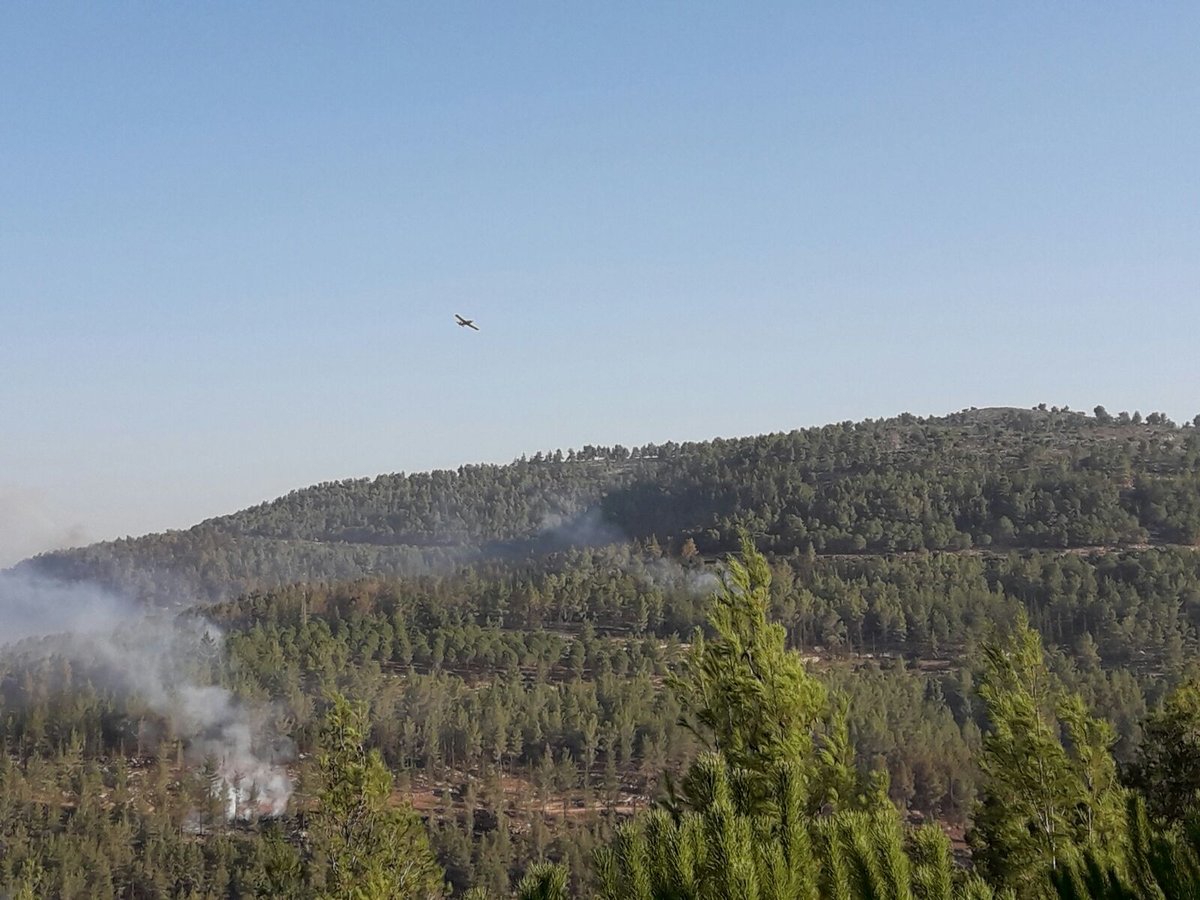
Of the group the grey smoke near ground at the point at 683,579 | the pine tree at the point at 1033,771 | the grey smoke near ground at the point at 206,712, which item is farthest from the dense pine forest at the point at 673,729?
the grey smoke near ground at the point at 683,579

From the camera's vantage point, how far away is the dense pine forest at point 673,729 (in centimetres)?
1281

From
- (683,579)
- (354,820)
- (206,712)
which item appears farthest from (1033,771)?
(683,579)

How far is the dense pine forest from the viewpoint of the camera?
12.8 metres

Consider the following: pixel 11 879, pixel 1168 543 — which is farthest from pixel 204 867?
pixel 1168 543

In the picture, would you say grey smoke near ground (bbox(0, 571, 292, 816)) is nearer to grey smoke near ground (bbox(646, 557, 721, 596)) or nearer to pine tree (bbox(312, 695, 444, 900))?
grey smoke near ground (bbox(646, 557, 721, 596))

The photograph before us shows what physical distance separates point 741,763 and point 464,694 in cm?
11837

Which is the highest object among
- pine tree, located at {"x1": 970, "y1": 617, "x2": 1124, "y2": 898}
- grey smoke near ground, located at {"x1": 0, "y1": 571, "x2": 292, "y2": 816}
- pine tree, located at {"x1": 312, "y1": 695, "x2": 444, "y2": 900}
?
pine tree, located at {"x1": 970, "y1": 617, "x2": 1124, "y2": 898}

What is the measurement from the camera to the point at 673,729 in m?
116

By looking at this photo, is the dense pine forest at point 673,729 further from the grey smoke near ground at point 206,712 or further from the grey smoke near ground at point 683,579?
the grey smoke near ground at point 683,579

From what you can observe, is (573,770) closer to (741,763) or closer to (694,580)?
(694,580)

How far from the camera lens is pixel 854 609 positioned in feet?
518

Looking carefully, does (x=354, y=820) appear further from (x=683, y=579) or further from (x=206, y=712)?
(x=683, y=579)

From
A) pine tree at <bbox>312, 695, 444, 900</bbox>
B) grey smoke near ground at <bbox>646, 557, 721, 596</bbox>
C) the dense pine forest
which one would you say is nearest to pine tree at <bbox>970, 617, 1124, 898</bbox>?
the dense pine forest

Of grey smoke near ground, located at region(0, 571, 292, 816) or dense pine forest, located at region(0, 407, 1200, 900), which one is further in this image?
grey smoke near ground, located at region(0, 571, 292, 816)
